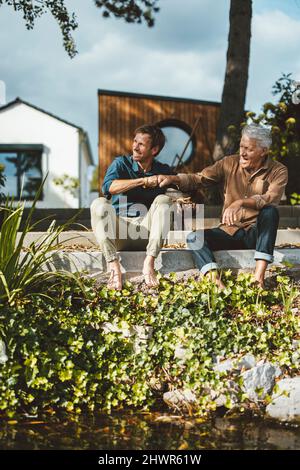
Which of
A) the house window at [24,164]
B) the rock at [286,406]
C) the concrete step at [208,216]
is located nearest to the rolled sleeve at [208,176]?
the rock at [286,406]

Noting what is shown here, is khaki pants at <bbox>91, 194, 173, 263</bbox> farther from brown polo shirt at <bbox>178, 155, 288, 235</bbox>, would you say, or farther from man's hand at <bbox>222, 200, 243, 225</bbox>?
man's hand at <bbox>222, 200, 243, 225</bbox>

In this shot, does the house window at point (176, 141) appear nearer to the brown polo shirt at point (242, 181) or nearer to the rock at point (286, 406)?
the brown polo shirt at point (242, 181)

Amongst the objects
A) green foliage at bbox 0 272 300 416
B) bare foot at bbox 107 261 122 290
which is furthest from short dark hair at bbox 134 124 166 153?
green foliage at bbox 0 272 300 416

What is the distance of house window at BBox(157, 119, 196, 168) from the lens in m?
12.7

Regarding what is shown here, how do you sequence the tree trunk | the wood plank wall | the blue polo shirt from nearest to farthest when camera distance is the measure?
the blue polo shirt → the tree trunk → the wood plank wall

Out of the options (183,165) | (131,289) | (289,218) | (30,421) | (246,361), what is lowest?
(30,421)

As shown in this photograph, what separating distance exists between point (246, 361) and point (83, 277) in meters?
1.33

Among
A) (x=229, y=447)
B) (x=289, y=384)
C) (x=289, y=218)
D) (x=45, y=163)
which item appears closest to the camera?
(x=229, y=447)

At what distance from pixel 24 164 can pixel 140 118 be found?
20.2 feet

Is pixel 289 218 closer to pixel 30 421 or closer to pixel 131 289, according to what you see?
pixel 131 289

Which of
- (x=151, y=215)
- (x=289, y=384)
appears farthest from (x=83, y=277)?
(x=289, y=384)

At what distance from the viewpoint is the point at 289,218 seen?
6.66 meters

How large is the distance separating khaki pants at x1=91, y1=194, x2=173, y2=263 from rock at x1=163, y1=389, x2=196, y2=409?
1006 mm

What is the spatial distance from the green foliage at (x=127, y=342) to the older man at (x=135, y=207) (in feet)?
1.02
